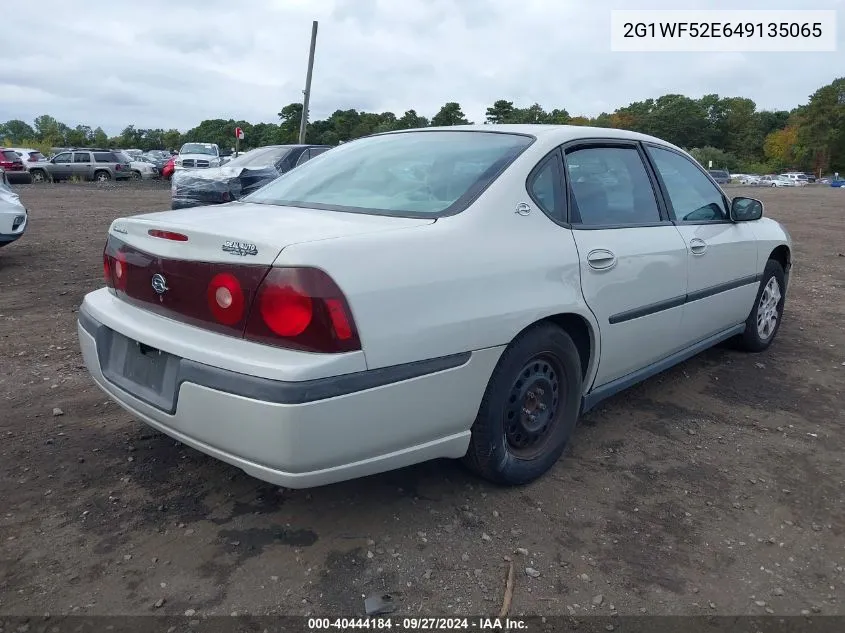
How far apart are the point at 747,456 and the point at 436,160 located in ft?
6.72

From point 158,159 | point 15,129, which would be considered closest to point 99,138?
point 15,129

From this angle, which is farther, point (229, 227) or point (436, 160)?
point (436, 160)

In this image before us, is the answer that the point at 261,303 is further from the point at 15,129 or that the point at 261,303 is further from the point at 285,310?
the point at 15,129

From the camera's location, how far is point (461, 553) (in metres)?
2.44

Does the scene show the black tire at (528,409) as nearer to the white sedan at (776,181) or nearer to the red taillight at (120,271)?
the red taillight at (120,271)

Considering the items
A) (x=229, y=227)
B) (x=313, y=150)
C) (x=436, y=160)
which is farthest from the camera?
(x=313, y=150)

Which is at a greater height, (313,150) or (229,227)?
(313,150)

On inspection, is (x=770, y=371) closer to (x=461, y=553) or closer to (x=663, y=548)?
(x=663, y=548)

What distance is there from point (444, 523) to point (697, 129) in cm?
9301

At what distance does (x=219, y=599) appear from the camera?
7.07 feet

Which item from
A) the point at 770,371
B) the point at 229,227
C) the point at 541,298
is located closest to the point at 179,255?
the point at 229,227

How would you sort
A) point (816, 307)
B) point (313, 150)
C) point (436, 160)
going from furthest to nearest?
point (313, 150) < point (816, 307) < point (436, 160)

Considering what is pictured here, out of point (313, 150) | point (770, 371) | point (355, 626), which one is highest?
point (313, 150)

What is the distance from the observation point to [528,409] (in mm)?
2867
